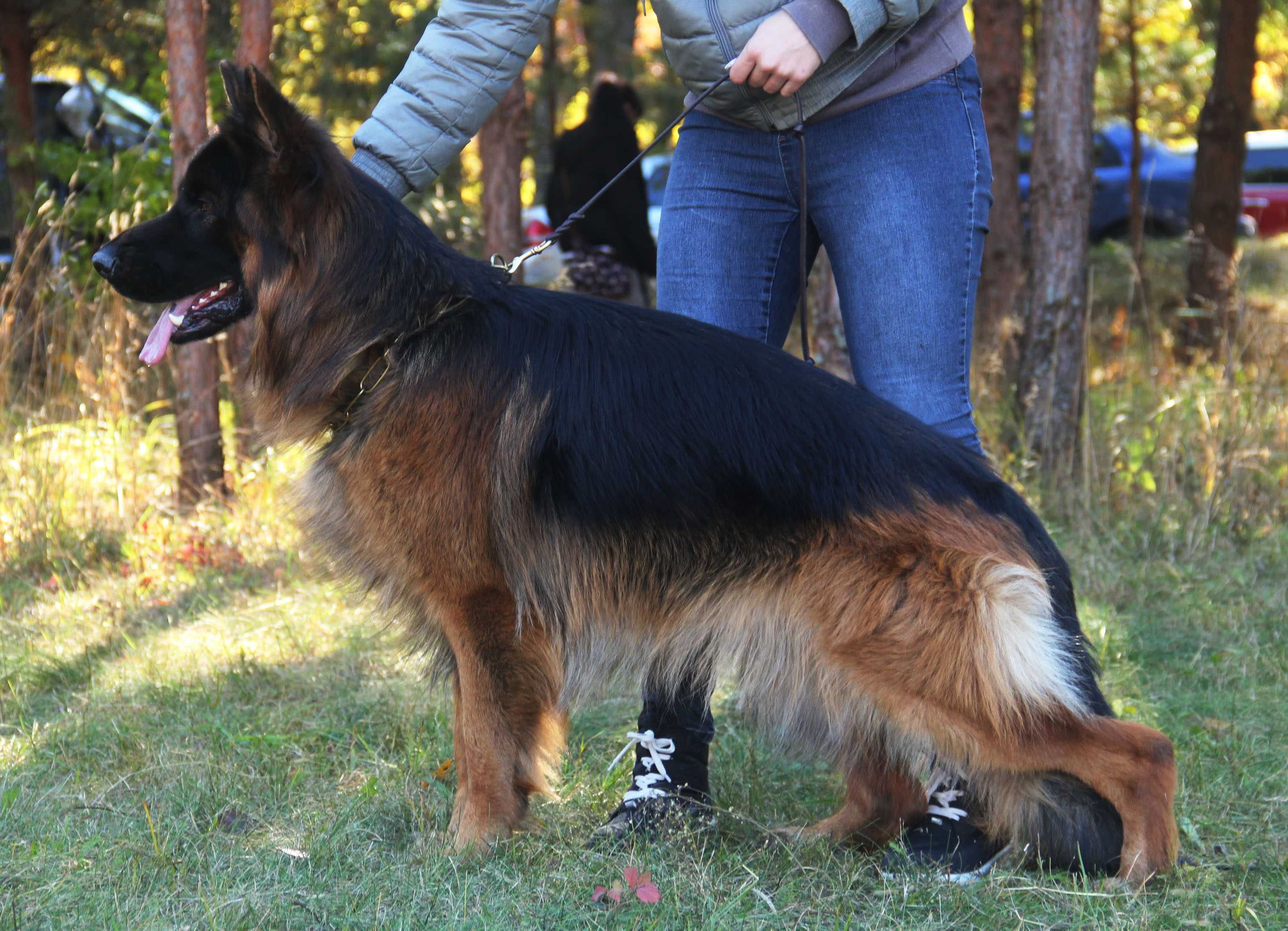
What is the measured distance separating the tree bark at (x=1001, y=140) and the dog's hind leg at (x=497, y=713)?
634 centimetres

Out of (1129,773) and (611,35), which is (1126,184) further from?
(1129,773)

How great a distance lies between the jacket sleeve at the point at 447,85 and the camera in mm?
2850

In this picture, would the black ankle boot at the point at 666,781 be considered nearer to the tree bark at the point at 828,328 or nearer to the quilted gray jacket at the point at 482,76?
the quilted gray jacket at the point at 482,76

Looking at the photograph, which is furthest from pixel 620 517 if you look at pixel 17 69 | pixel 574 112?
pixel 574 112

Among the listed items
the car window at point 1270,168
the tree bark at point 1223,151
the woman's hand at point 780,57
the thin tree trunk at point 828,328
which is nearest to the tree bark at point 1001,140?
the tree bark at point 1223,151

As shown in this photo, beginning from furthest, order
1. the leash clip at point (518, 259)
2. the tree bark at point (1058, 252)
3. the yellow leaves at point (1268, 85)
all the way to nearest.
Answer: the yellow leaves at point (1268, 85), the tree bark at point (1058, 252), the leash clip at point (518, 259)

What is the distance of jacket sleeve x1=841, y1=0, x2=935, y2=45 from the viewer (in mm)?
2467

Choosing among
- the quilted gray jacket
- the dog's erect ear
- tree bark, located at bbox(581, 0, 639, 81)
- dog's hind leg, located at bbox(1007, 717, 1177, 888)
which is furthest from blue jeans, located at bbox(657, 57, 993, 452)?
tree bark, located at bbox(581, 0, 639, 81)

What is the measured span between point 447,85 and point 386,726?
78.0 inches

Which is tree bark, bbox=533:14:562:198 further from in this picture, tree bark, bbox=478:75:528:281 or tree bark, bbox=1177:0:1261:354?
tree bark, bbox=1177:0:1261:354

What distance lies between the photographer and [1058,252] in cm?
602

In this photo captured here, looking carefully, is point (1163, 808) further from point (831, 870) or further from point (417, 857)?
point (417, 857)

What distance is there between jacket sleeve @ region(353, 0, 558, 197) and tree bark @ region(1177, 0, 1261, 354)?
24.0 ft

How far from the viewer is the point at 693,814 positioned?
9.64ft
